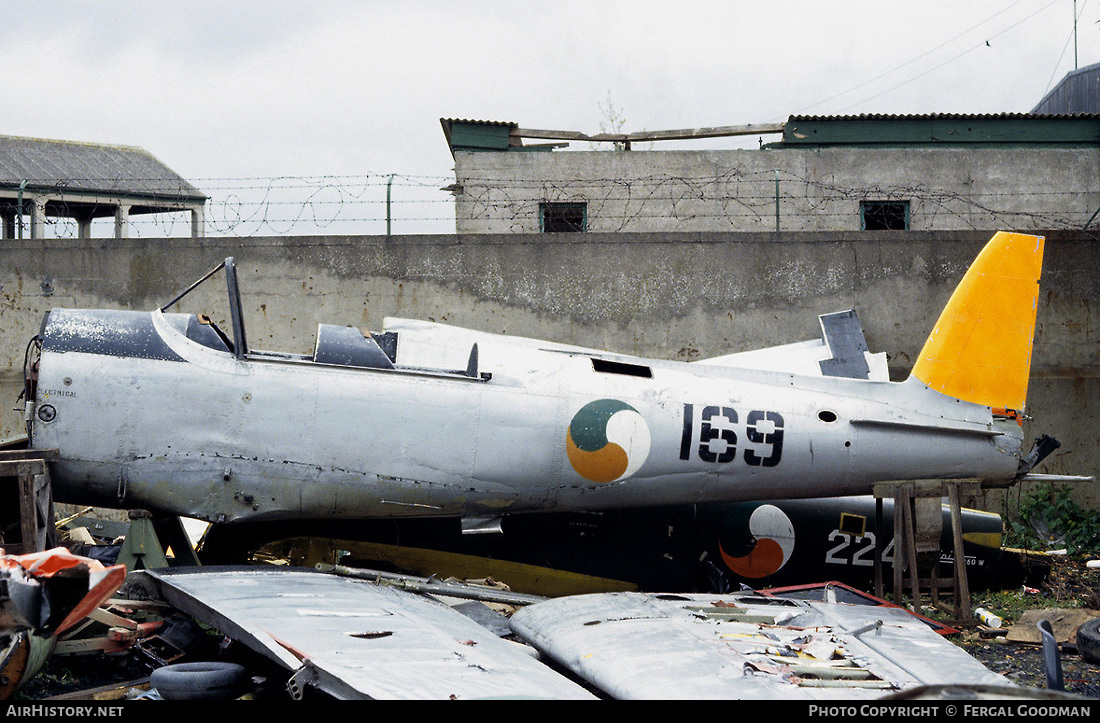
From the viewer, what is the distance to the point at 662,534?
7.90 meters

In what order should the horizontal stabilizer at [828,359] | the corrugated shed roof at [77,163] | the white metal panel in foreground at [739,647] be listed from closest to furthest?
the white metal panel in foreground at [739,647] → the horizontal stabilizer at [828,359] → the corrugated shed roof at [77,163]

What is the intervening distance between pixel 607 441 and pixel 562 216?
8.38 metres

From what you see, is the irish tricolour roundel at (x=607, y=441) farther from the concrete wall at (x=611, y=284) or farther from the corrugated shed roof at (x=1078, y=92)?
the corrugated shed roof at (x=1078, y=92)

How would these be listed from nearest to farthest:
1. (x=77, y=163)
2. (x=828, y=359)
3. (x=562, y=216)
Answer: (x=828, y=359) → (x=562, y=216) → (x=77, y=163)

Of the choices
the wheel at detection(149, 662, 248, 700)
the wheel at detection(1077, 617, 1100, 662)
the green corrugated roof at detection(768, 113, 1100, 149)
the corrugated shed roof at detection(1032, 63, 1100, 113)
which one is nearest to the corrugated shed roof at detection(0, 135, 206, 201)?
the green corrugated roof at detection(768, 113, 1100, 149)

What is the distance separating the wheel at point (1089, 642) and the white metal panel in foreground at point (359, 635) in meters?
3.79

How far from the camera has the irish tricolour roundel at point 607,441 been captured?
687 centimetres

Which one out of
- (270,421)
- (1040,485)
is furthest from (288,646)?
(1040,485)

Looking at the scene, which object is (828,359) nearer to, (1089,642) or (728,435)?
(728,435)

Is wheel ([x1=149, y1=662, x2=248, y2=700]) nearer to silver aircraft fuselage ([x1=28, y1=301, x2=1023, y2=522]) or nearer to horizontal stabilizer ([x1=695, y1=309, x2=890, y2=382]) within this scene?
silver aircraft fuselage ([x1=28, y1=301, x2=1023, y2=522])

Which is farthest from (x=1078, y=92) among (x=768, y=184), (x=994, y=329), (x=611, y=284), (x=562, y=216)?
(x=994, y=329)

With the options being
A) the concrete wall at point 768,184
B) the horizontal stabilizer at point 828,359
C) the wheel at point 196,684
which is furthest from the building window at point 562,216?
the wheel at point 196,684

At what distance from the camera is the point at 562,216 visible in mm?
14648

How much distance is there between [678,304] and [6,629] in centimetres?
793
